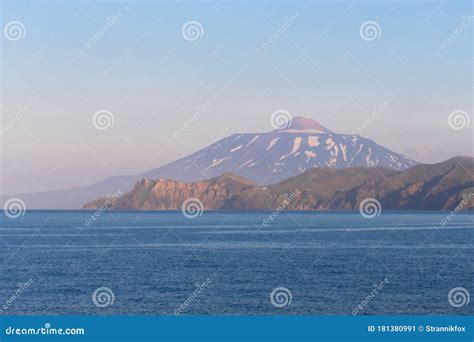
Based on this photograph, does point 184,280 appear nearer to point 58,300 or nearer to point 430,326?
point 58,300

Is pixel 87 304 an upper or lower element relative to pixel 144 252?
upper

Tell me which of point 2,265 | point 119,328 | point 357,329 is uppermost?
point 357,329

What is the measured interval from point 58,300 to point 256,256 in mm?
49705

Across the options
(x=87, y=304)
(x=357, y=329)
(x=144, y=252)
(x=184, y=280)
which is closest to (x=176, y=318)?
(x=357, y=329)

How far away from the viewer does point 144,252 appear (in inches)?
4995

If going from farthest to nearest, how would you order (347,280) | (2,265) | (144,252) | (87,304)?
(144,252) → (2,265) → (347,280) → (87,304)

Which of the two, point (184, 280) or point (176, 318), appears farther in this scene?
point (184, 280)

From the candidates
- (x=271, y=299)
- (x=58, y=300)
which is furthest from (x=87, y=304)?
(x=271, y=299)

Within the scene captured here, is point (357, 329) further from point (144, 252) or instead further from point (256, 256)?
point (144, 252)

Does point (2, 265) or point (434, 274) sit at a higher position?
point (434, 274)

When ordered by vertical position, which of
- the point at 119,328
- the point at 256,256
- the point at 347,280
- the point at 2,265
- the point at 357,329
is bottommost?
the point at 2,265

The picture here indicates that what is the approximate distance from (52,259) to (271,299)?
176 ft

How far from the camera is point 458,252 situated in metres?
130

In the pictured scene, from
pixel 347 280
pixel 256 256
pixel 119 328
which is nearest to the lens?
pixel 119 328
